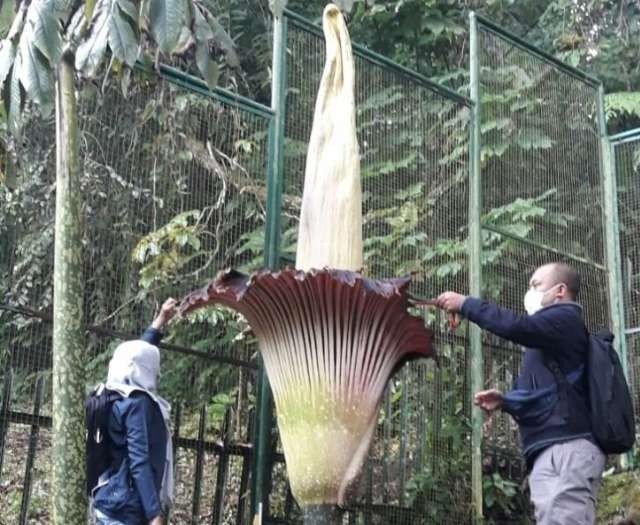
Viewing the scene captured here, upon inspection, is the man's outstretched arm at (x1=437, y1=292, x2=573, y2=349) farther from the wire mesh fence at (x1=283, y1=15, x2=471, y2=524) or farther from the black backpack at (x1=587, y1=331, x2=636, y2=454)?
the wire mesh fence at (x1=283, y1=15, x2=471, y2=524)

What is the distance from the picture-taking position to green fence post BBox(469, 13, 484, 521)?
19.7ft

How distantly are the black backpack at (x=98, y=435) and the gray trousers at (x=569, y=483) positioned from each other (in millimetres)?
1801

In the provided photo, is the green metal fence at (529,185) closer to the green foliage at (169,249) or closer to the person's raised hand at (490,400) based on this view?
the person's raised hand at (490,400)

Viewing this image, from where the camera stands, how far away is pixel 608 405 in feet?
14.6

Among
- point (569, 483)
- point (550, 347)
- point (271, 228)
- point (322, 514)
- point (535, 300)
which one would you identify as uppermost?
point (271, 228)

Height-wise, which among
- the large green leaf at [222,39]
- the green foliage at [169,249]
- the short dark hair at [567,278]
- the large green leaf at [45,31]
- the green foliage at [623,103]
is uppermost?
the green foliage at [623,103]

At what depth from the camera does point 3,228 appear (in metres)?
5.49

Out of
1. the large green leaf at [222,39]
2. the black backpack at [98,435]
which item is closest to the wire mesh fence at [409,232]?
the large green leaf at [222,39]

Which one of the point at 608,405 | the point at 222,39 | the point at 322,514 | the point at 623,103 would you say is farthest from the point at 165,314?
the point at 623,103

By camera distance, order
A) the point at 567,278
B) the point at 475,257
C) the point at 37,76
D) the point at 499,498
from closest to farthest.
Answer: the point at 37,76, the point at 567,278, the point at 499,498, the point at 475,257

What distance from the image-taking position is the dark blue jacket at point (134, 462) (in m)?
4.30

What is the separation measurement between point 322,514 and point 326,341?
2.23 ft

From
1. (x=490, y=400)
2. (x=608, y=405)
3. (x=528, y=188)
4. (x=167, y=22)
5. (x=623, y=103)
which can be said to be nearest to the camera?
(x=167, y=22)

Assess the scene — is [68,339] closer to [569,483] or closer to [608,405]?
[569,483]
